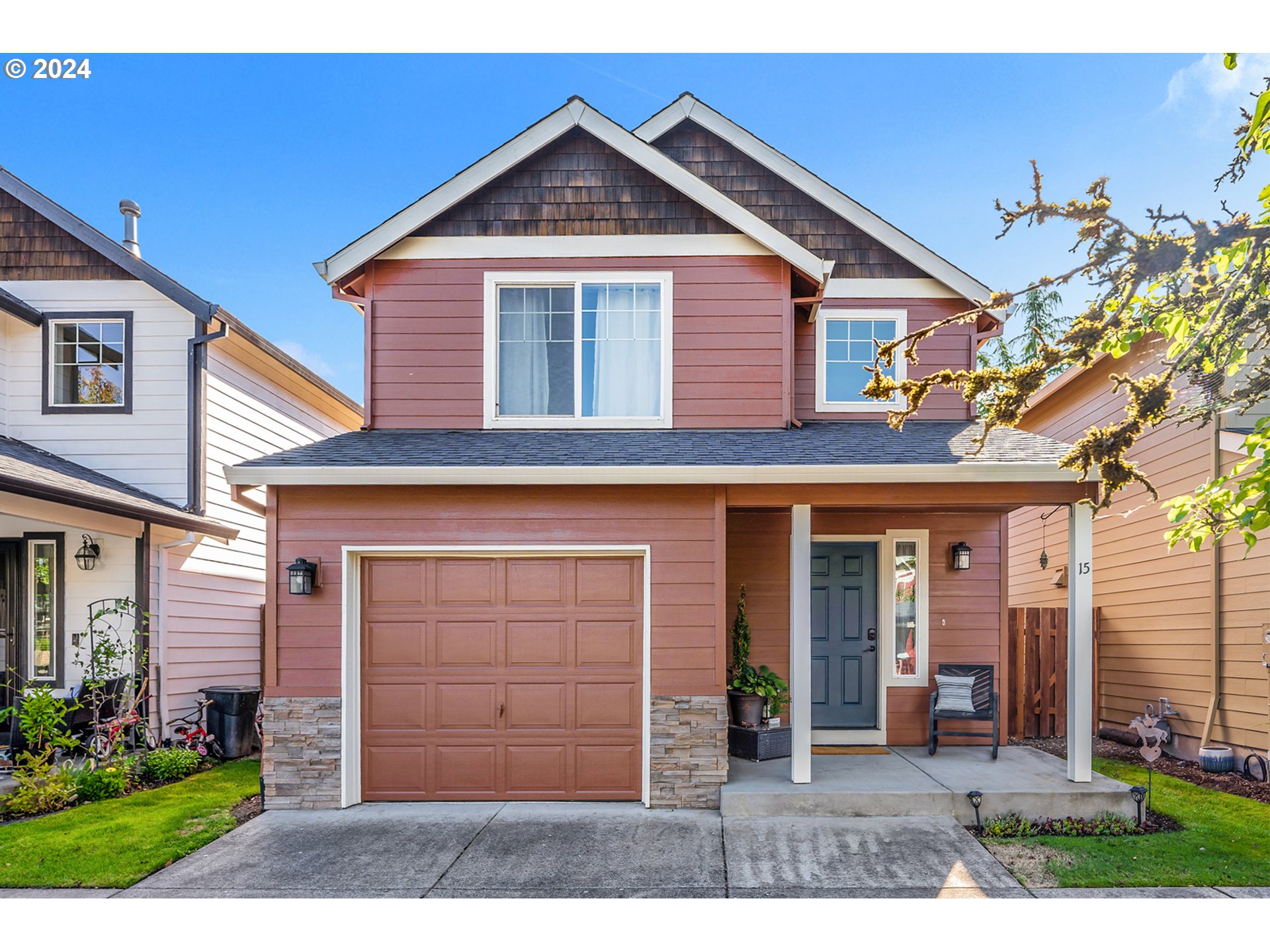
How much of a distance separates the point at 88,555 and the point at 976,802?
7874mm

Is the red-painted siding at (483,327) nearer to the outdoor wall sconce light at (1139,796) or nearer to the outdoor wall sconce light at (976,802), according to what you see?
the outdoor wall sconce light at (976,802)

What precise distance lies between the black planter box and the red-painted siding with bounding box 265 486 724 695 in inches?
49.6

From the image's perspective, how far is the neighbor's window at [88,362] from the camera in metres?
8.30

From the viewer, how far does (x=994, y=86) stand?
669 cm

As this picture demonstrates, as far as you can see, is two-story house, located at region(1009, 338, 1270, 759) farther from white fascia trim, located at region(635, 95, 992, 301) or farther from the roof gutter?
the roof gutter

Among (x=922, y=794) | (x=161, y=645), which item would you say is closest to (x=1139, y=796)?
(x=922, y=794)

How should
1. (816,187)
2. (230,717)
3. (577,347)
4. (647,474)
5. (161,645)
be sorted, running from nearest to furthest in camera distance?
(647,474)
(577,347)
(161,645)
(230,717)
(816,187)

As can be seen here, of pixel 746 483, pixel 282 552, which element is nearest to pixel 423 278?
pixel 282 552

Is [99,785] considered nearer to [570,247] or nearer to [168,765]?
[168,765]

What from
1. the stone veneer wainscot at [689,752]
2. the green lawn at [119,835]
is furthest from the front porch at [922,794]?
the green lawn at [119,835]

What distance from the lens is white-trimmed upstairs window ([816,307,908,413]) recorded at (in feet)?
25.8

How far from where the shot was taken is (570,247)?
705 centimetres
